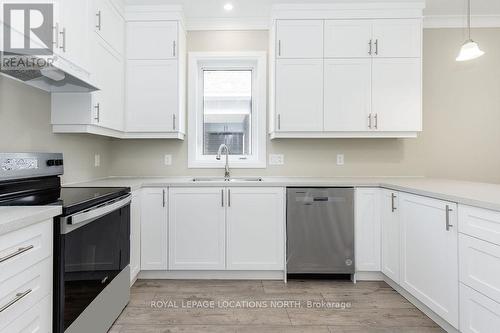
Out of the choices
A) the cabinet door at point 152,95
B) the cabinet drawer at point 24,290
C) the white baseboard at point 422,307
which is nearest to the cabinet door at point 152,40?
the cabinet door at point 152,95

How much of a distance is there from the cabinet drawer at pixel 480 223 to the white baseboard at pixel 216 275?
153cm

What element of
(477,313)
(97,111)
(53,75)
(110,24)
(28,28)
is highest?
(110,24)

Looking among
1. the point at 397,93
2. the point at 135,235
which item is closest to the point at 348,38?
the point at 397,93

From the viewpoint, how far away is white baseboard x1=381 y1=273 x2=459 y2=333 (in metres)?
1.90

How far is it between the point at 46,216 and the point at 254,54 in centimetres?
260

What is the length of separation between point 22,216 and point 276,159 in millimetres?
2449

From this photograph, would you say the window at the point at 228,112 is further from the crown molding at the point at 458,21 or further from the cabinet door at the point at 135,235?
the crown molding at the point at 458,21

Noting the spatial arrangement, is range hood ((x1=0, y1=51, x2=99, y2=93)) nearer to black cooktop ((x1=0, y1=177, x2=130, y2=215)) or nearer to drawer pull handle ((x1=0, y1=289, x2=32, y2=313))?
black cooktop ((x1=0, y1=177, x2=130, y2=215))

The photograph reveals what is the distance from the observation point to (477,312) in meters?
1.59

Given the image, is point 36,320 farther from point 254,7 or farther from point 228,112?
point 254,7

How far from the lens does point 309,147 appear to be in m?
3.24

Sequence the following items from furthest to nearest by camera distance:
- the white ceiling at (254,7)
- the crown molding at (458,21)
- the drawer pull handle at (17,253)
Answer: the crown molding at (458,21) < the white ceiling at (254,7) < the drawer pull handle at (17,253)

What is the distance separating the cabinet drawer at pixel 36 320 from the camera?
3.49ft

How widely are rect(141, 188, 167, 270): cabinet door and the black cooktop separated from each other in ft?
2.37
